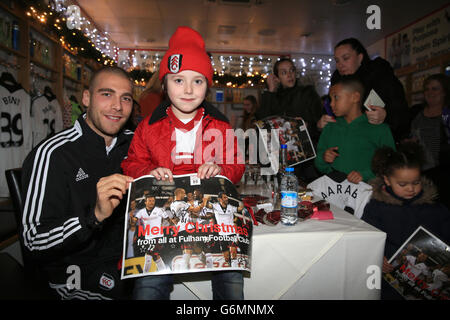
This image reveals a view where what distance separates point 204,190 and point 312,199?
2.95ft

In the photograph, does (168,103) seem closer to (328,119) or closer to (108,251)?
(108,251)

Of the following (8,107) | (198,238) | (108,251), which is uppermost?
(8,107)

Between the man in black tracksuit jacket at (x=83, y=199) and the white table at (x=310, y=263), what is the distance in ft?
1.55

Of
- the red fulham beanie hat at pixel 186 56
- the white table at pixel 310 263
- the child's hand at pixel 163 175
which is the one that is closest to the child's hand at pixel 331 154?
the white table at pixel 310 263

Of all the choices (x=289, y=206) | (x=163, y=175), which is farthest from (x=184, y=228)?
(x=289, y=206)

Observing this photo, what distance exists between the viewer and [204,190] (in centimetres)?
111

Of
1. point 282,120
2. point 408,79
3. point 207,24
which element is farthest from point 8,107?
point 408,79

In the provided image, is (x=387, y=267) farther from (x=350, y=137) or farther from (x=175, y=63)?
(x=175, y=63)

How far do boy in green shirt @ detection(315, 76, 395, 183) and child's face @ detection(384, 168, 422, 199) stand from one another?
0.23 metres

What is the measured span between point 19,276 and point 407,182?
94.1 inches

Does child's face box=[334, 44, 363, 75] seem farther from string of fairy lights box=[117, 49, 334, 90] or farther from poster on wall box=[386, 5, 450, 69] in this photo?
string of fairy lights box=[117, 49, 334, 90]

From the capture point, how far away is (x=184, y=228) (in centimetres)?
Result: 103

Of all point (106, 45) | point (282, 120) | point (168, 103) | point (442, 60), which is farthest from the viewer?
point (106, 45)

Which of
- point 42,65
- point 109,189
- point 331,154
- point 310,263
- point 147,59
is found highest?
point 147,59
